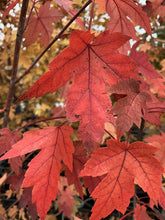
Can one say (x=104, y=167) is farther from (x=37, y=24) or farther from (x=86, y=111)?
(x=37, y=24)

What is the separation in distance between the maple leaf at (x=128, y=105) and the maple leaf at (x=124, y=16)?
0.15 metres

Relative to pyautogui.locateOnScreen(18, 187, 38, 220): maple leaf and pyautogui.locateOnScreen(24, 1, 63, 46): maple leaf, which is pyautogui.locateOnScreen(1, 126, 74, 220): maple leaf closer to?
pyautogui.locateOnScreen(18, 187, 38, 220): maple leaf

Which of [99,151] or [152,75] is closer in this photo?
[99,151]

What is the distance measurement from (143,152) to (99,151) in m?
0.09

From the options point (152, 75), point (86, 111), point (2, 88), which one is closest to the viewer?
point (86, 111)

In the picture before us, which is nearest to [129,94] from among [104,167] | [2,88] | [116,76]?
[116,76]

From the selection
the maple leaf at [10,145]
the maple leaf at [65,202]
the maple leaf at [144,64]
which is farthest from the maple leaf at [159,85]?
the maple leaf at [65,202]

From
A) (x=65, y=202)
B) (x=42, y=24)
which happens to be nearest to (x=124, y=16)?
(x=42, y=24)

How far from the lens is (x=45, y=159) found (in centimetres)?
45

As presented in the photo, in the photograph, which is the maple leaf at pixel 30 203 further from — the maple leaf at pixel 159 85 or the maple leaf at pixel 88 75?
the maple leaf at pixel 159 85

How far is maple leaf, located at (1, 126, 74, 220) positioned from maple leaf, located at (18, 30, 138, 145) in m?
0.11

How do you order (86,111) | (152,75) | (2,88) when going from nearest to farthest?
1. (86,111)
2. (152,75)
3. (2,88)

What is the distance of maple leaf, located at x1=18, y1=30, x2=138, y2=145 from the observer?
39 cm

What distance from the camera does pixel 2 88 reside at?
5.64 feet
